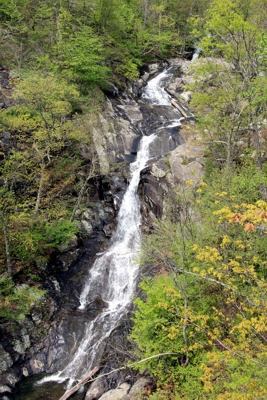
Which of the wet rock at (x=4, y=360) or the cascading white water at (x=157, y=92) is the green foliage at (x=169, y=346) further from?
the cascading white water at (x=157, y=92)

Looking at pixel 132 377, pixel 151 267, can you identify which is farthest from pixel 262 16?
pixel 132 377

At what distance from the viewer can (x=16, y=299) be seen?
488 inches

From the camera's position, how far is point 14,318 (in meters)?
11.9

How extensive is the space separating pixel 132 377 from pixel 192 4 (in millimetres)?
43295

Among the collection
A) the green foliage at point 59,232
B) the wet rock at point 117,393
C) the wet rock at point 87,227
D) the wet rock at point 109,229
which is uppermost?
the green foliage at point 59,232

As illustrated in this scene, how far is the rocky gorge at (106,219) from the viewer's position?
11203 millimetres

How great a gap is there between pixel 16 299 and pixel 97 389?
5.36 meters

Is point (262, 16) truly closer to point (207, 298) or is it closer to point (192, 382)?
point (207, 298)

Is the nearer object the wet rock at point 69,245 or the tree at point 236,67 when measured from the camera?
the tree at point 236,67

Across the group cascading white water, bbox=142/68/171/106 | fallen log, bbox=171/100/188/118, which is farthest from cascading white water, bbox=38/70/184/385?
cascading white water, bbox=142/68/171/106

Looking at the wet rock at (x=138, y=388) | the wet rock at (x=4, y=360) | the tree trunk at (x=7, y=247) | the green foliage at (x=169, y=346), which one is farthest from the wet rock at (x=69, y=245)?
the wet rock at (x=138, y=388)

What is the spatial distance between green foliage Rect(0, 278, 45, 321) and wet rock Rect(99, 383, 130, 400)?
16.7 ft

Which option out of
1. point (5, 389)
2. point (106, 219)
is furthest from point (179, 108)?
point (5, 389)

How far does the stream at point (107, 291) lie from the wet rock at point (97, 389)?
47 centimetres
